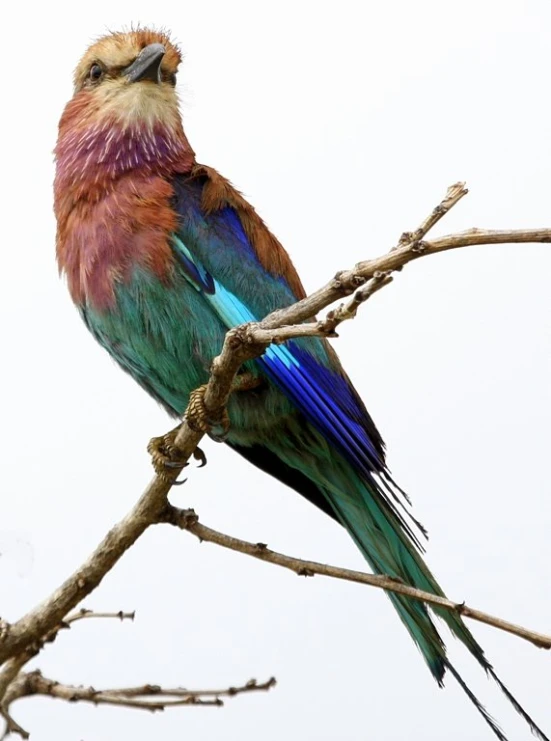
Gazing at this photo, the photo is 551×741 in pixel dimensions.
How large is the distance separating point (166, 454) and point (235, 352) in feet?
1.94

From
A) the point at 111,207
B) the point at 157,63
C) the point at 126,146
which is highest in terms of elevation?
the point at 157,63

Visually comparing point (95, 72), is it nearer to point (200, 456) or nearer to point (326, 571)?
point (200, 456)

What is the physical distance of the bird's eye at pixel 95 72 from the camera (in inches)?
150

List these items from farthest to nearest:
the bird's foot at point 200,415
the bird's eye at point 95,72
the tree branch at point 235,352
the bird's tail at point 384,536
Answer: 1. the bird's eye at point 95,72
2. the bird's tail at point 384,536
3. the bird's foot at point 200,415
4. the tree branch at point 235,352

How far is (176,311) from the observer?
3.25 metres

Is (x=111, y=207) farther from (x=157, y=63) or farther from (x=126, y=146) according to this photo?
(x=157, y=63)

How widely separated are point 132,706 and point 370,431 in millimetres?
1158

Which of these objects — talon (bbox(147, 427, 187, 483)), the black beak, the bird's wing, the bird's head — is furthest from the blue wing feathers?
the black beak

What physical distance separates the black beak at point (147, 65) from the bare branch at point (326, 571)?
146 centimetres

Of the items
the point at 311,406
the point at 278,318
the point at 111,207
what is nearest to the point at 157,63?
the point at 111,207

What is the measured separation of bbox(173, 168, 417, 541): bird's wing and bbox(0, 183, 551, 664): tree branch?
19.6 inches

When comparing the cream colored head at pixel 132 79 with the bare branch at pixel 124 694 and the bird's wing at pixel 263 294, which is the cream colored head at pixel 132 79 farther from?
the bare branch at pixel 124 694

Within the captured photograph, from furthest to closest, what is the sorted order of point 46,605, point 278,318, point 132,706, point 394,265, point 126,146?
point 126,146 → point 46,605 → point 132,706 → point 278,318 → point 394,265

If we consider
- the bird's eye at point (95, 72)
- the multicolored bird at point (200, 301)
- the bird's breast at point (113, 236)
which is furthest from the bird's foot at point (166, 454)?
the bird's eye at point (95, 72)
